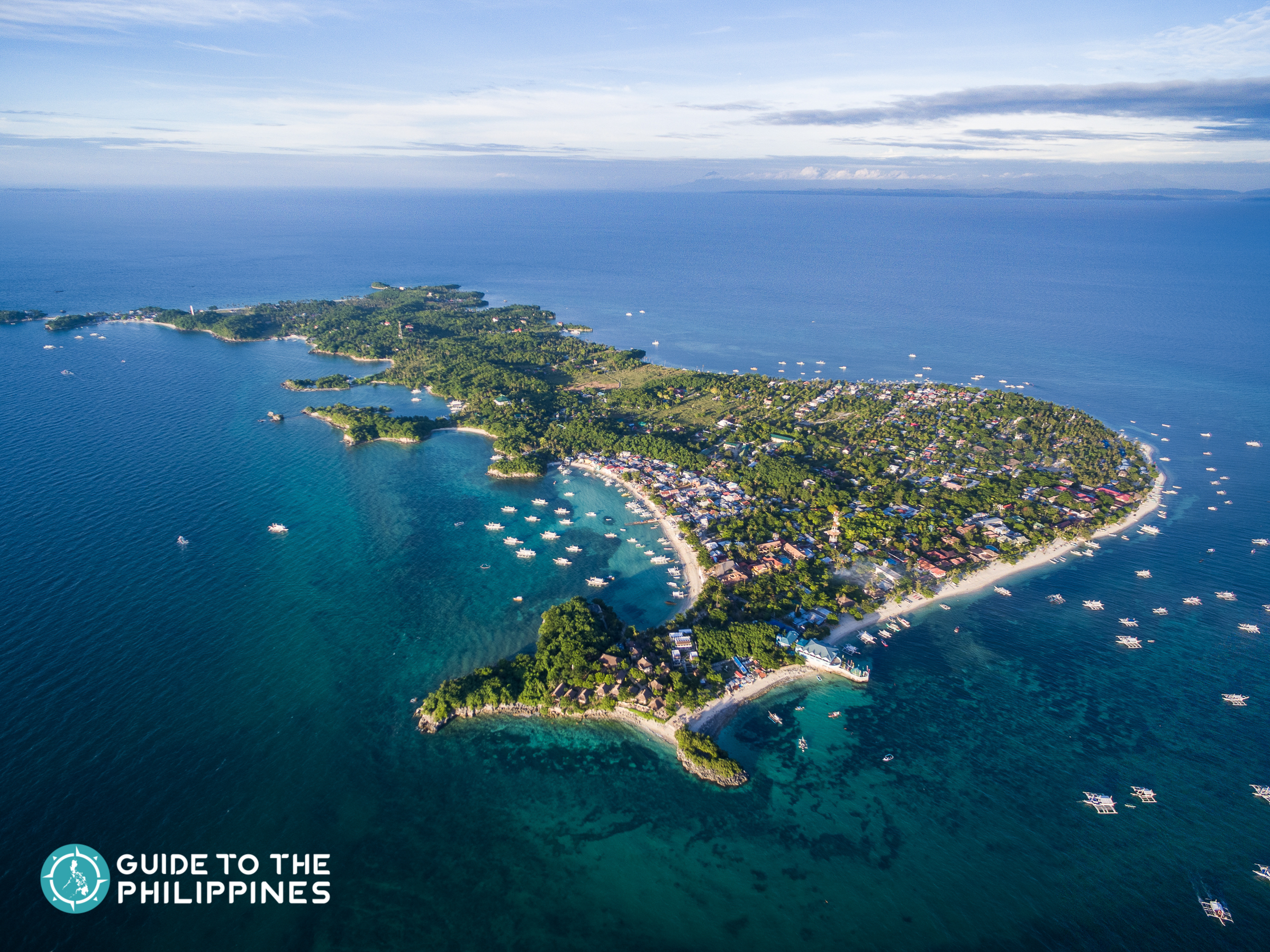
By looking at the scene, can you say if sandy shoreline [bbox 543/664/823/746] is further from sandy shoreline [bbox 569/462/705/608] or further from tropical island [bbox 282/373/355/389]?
tropical island [bbox 282/373/355/389]

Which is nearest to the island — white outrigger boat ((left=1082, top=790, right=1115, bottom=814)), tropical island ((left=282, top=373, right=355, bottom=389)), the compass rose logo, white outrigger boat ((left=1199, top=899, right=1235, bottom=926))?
tropical island ((left=282, top=373, right=355, bottom=389))

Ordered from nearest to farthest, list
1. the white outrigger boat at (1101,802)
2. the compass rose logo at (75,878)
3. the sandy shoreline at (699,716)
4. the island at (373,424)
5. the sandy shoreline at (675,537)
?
the compass rose logo at (75,878) → the white outrigger boat at (1101,802) → the sandy shoreline at (699,716) → the sandy shoreline at (675,537) → the island at (373,424)

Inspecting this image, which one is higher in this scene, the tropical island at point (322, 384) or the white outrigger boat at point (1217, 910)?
the tropical island at point (322, 384)

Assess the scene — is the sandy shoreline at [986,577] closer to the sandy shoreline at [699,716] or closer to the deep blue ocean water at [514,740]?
the deep blue ocean water at [514,740]

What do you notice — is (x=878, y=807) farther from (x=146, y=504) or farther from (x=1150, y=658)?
(x=146, y=504)

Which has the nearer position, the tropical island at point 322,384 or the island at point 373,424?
the island at point 373,424

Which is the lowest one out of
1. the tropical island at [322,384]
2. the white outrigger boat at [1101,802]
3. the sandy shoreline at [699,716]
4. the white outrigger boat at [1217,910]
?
the white outrigger boat at [1217,910]

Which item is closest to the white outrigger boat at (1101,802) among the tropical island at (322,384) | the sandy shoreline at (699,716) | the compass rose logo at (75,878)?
the sandy shoreline at (699,716)

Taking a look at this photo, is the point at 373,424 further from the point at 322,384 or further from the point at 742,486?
the point at 742,486

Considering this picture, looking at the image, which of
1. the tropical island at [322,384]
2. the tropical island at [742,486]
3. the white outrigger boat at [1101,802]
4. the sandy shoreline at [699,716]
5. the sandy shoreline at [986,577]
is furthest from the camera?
the tropical island at [322,384]
